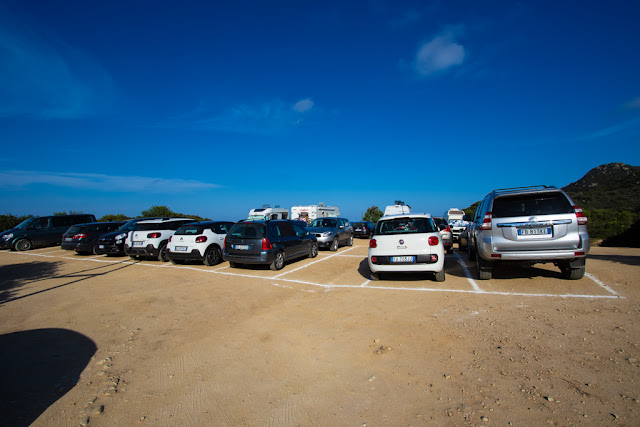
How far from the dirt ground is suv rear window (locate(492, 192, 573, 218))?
5.18 ft

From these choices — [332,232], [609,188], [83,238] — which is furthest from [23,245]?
[609,188]

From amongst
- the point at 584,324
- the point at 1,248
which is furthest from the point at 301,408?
the point at 1,248

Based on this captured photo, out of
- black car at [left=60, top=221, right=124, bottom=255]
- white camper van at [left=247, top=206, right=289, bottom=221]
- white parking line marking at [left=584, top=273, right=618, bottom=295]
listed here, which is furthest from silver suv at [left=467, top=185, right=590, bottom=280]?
white camper van at [left=247, top=206, right=289, bottom=221]

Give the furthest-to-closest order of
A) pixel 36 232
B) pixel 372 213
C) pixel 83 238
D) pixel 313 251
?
1. pixel 372 213
2. pixel 36 232
3. pixel 83 238
4. pixel 313 251

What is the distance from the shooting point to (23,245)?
17.2m

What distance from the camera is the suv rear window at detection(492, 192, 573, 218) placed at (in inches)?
244

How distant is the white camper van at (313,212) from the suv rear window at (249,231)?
20.5 m

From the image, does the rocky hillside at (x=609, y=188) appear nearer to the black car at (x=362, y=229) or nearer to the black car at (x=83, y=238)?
the black car at (x=362, y=229)

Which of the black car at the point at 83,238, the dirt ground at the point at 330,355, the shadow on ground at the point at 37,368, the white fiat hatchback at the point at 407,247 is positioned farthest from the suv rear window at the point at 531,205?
the black car at the point at 83,238

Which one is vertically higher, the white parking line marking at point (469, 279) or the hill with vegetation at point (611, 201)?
the hill with vegetation at point (611, 201)

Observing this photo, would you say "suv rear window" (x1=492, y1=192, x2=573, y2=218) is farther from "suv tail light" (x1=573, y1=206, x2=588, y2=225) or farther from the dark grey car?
the dark grey car

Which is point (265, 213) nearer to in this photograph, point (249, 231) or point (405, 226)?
point (249, 231)

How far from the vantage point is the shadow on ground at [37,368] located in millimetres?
2793

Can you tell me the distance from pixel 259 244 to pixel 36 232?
54.9ft
